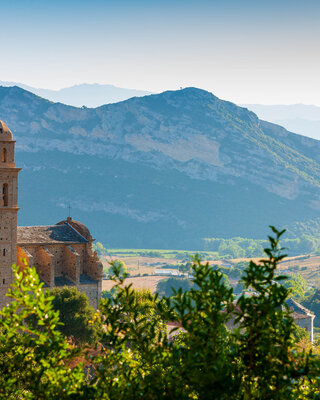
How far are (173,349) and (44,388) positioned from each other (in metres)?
2.35

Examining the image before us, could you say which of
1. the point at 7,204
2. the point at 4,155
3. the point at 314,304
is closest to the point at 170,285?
the point at 314,304

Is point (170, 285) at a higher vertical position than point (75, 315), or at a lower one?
lower

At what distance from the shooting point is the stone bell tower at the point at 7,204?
54750 mm

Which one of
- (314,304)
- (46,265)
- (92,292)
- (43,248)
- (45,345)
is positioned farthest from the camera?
(314,304)

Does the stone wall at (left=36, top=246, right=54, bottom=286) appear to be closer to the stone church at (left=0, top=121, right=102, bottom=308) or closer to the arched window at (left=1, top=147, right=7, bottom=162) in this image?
the stone church at (left=0, top=121, right=102, bottom=308)

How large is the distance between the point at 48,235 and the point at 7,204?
7.25 meters

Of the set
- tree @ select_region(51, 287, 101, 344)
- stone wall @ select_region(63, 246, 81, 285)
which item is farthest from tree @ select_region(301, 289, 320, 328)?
tree @ select_region(51, 287, 101, 344)

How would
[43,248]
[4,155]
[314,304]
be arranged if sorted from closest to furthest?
[4,155] < [43,248] < [314,304]

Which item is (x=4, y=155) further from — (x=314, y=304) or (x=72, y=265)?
(x=314, y=304)

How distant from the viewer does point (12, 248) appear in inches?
2189

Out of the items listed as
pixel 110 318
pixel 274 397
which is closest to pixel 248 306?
pixel 274 397

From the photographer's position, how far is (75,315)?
5181cm

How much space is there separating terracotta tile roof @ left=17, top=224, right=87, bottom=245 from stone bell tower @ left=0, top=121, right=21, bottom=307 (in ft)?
9.38

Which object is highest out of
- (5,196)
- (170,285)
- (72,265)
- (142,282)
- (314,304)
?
(5,196)
